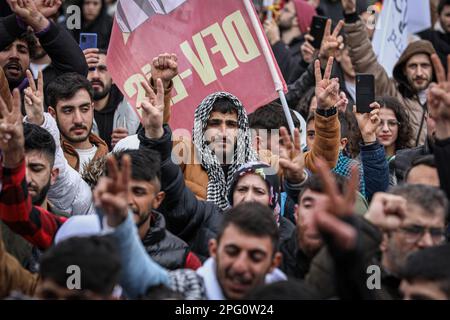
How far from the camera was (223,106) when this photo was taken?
670 centimetres

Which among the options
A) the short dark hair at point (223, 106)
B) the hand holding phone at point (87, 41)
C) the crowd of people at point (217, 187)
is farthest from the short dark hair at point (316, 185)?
the hand holding phone at point (87, 41)

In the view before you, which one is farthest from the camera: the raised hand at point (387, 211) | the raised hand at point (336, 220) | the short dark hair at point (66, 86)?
the short dark hair at point (66, 86)

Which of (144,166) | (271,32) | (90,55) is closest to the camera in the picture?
(144,166)

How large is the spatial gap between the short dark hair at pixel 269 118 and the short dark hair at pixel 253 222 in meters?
2.55

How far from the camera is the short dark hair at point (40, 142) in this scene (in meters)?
6.03

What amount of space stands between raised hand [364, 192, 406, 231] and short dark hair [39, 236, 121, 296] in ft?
3.68

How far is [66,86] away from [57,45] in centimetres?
27

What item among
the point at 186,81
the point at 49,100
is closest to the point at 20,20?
the point at 49,100

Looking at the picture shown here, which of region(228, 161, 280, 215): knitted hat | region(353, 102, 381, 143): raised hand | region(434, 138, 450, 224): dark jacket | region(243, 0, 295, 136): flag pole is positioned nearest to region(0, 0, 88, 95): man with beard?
region(243, 0, 295, 136): flag pole

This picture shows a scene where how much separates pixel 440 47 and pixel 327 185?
6.44 m

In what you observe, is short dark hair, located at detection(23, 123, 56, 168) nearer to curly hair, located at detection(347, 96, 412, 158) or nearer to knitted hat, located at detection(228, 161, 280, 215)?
knitted hat, located at detection(228, 161, 280, 215)

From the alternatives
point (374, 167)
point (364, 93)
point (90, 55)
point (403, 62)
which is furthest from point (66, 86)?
point (403, 62)

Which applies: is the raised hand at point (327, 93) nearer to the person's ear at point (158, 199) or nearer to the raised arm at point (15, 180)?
the person's ear at point (158, 199)

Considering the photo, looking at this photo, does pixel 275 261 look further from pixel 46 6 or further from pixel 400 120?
pixel 46 6
